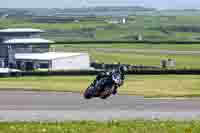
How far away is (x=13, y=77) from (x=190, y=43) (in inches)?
2345

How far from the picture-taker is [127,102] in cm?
2373

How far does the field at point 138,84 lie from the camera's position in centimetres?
3050

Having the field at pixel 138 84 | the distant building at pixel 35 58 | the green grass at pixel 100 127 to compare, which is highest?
the green grass at pixel 100 127

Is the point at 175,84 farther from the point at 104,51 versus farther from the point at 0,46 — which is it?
the point at 104,51

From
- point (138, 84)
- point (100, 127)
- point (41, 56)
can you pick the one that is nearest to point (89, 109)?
point (100, 127)

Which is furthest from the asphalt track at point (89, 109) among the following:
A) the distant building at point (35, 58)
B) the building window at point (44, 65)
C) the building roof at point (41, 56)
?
the building roof at point (41, 56)

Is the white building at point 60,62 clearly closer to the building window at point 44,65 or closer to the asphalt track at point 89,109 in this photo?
the building window at point 44,65

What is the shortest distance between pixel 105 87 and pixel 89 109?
15.8ft

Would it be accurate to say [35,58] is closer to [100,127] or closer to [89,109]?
[89,109]

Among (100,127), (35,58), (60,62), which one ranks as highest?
(100,127)

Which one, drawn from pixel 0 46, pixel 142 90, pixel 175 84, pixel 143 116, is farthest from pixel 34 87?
pixel 0 46

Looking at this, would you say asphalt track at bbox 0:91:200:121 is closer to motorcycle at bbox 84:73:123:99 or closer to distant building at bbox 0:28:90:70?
motorcycle at bbox 84:73:123:99

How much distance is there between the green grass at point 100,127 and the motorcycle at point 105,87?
10.2 metres

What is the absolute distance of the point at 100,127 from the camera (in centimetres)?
1272
